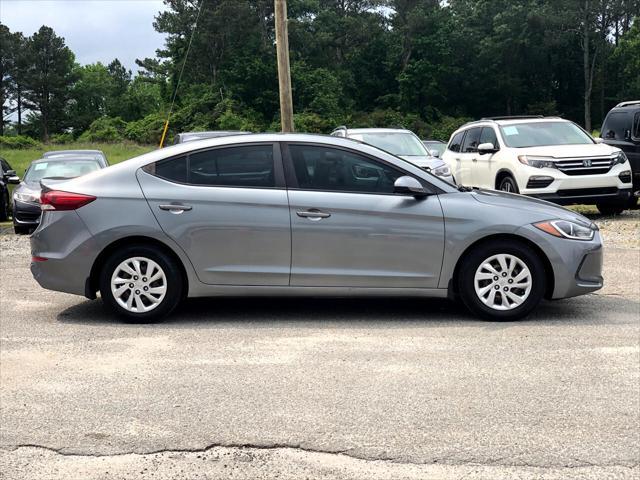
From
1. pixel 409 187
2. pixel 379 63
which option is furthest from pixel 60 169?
pixel 379 63

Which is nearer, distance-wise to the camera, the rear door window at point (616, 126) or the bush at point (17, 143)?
the rear door window at point (616, 126)

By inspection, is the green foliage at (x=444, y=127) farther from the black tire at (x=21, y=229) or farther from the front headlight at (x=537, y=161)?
the black tire at (x=21, y=229)

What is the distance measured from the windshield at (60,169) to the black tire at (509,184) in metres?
7.96

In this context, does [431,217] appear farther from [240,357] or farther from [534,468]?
[534,468]

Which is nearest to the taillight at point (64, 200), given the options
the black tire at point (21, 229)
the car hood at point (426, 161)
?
the car hood at point (426, 161)

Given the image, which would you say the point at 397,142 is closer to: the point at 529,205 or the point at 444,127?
the point at 529,205

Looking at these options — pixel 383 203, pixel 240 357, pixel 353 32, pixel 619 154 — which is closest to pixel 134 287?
pixel 240 357

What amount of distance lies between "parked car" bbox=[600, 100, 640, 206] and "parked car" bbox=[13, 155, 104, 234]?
10.6 m

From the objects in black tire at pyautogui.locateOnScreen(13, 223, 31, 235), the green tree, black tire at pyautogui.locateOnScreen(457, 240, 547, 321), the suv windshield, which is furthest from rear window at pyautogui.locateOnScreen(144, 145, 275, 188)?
the green tree

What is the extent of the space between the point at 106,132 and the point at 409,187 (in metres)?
61.4

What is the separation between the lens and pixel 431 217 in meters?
6.49

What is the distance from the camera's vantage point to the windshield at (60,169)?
1530 cm

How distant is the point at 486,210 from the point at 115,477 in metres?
4.02

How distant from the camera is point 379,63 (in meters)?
76.8
